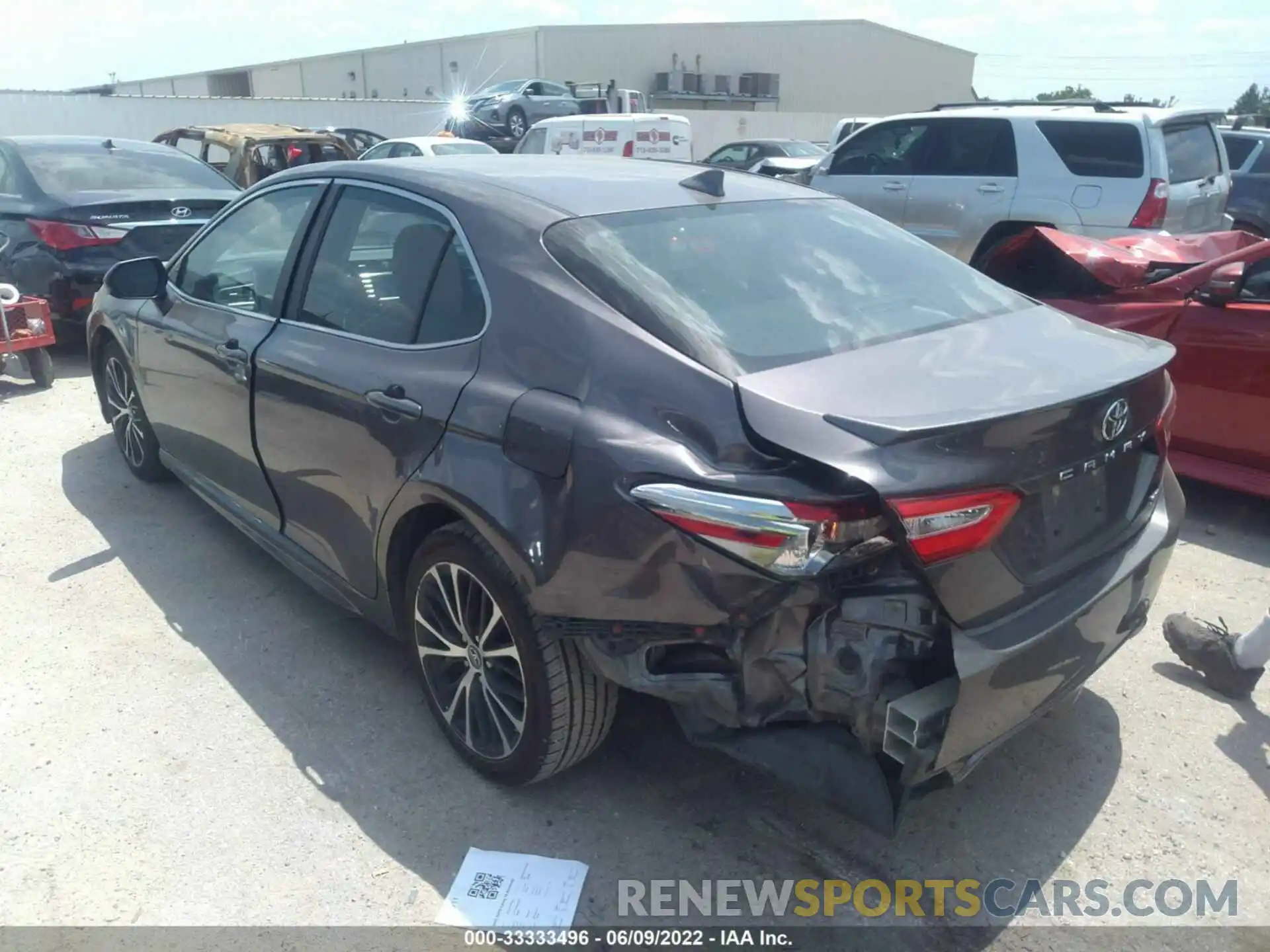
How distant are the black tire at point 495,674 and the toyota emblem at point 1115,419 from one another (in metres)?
1.43

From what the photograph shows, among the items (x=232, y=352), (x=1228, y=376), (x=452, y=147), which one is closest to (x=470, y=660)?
(x=232, y=352)

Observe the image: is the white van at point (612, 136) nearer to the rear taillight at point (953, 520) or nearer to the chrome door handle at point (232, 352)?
the chrome door handle at point (232, 352)

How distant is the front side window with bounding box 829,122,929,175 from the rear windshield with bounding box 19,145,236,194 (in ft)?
18.6

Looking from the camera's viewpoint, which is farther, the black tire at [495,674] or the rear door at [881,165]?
the rear door at [881,165]

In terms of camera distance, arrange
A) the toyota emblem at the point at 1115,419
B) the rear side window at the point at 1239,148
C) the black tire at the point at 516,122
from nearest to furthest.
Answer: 1. the toyota emblem at the point at 1115,419
2. the rear side window at the point at 1239,148
3. the black tire at the point at 516,122

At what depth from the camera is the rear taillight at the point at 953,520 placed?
2059mm

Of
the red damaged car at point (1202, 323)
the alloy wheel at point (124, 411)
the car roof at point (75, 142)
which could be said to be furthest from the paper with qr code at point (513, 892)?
the car roof at point (75, 142)

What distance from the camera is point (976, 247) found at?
27.3 ft

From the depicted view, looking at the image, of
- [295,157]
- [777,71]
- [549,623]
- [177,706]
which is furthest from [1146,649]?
[777,71]

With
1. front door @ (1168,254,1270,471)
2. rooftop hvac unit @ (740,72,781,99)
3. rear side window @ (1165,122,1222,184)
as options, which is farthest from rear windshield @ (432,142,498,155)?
rooftop hvac unit @ (740,72,781,99)

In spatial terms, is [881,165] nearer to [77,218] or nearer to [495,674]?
[77,218]

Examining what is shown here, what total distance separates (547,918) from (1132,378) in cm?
202

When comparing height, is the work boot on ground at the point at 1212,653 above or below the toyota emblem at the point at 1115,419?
below

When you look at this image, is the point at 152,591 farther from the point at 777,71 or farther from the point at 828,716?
the point at 777,71
